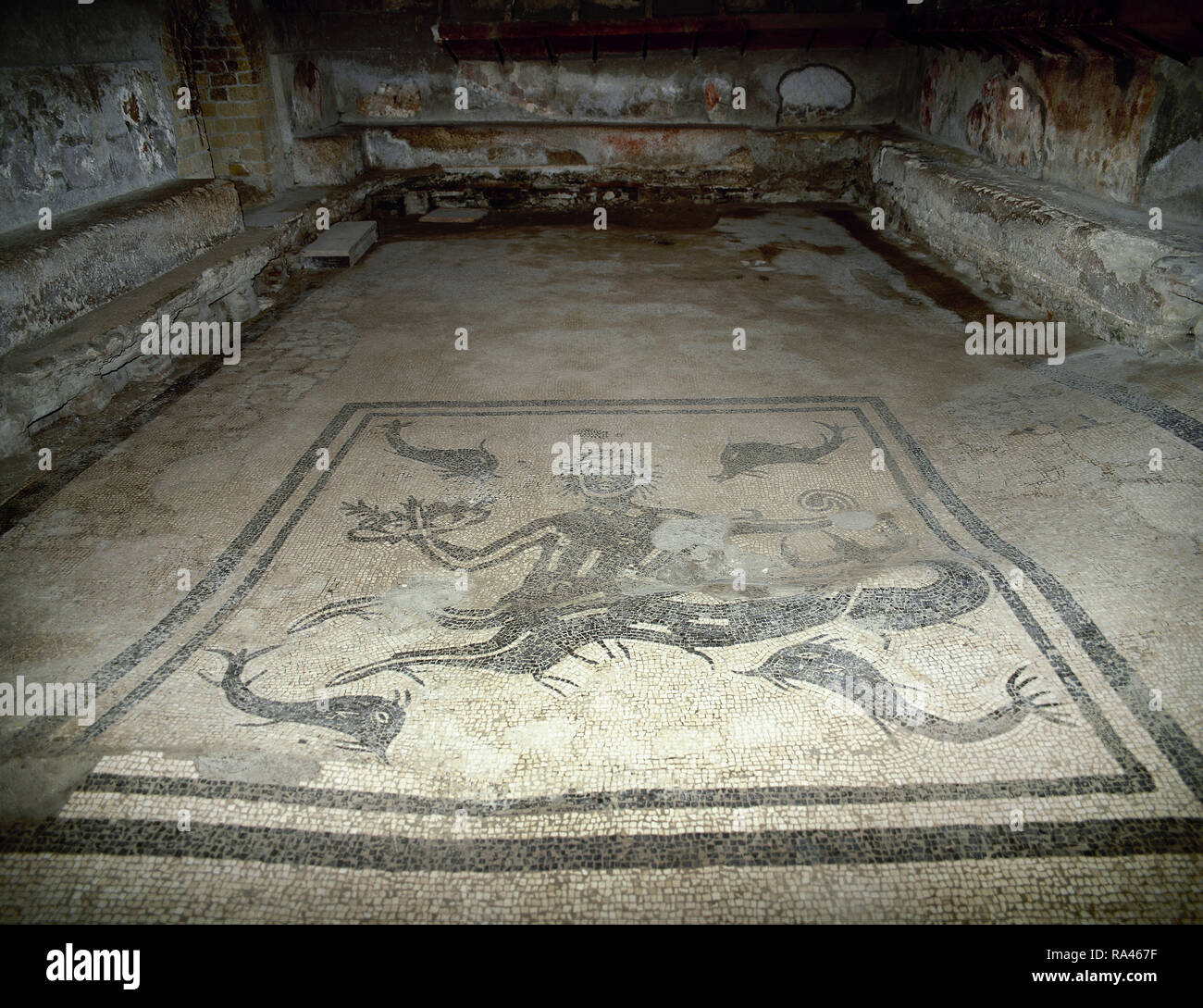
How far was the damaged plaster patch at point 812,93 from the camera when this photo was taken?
7.23 metres

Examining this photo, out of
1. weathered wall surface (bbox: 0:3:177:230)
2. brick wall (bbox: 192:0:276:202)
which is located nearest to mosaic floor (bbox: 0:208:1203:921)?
weathered wall surface (bbox: 0:3:177:230)

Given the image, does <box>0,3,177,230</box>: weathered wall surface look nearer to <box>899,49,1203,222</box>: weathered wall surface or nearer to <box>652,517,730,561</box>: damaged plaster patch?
<box>652,517,730,561</box>: damaged plaster patch

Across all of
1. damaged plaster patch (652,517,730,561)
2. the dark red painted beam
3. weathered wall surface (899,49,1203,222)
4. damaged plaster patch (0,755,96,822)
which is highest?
the dark red painted beam

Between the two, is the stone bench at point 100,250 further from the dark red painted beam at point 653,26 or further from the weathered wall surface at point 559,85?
the dark red painted beam at point 653,26

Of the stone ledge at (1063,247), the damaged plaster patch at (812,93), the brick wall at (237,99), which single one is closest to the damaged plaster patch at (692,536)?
the stone ledge at (1063,247)

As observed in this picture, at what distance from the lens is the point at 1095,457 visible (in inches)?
108

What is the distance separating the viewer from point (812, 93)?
7293 millimetres

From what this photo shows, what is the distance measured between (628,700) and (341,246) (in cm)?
481

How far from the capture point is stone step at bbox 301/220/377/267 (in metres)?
5.50

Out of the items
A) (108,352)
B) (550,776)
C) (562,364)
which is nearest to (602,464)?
(562,364)

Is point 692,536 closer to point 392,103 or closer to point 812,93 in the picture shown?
point 812,93

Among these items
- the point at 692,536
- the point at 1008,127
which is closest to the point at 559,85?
the point at 1008,127

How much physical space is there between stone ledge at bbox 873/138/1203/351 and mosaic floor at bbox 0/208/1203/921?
234 millimetres

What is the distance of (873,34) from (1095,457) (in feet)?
19.1
